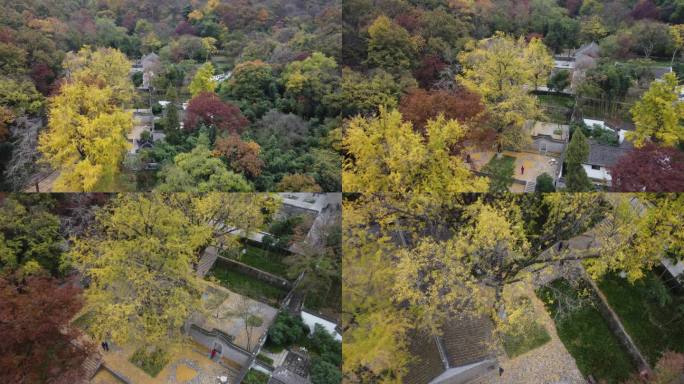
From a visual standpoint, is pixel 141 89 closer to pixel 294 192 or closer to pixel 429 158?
pixel 294 192

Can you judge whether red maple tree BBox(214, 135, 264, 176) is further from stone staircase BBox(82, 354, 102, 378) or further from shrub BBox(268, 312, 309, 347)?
stone staircase BBox(82, 354, 102, 378)

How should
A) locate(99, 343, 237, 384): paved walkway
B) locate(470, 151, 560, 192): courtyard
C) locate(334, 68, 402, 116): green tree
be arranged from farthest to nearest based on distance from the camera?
locate(334, 68, 402, 116): green tree, locate(470, 151, 560, 192): courtyard, locate(99, 343, 237, 384): paved walkway

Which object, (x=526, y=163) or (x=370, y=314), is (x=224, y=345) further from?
(x=526, y=163)

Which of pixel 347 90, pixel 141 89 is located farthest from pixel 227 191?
pixel 141 89

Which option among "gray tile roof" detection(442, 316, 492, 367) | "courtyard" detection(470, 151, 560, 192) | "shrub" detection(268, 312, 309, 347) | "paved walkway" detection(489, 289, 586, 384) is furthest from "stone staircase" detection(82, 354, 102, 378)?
"courtyard" detection(470, 151, 560, 192)

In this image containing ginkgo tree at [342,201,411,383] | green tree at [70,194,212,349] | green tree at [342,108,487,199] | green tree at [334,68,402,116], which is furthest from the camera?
green tree at [334,68,402,116]

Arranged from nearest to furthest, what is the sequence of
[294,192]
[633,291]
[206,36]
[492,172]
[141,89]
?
1. [633,291]
2. [294,192]
3. [492,172]
4. [141,89]
5. [206,36]
